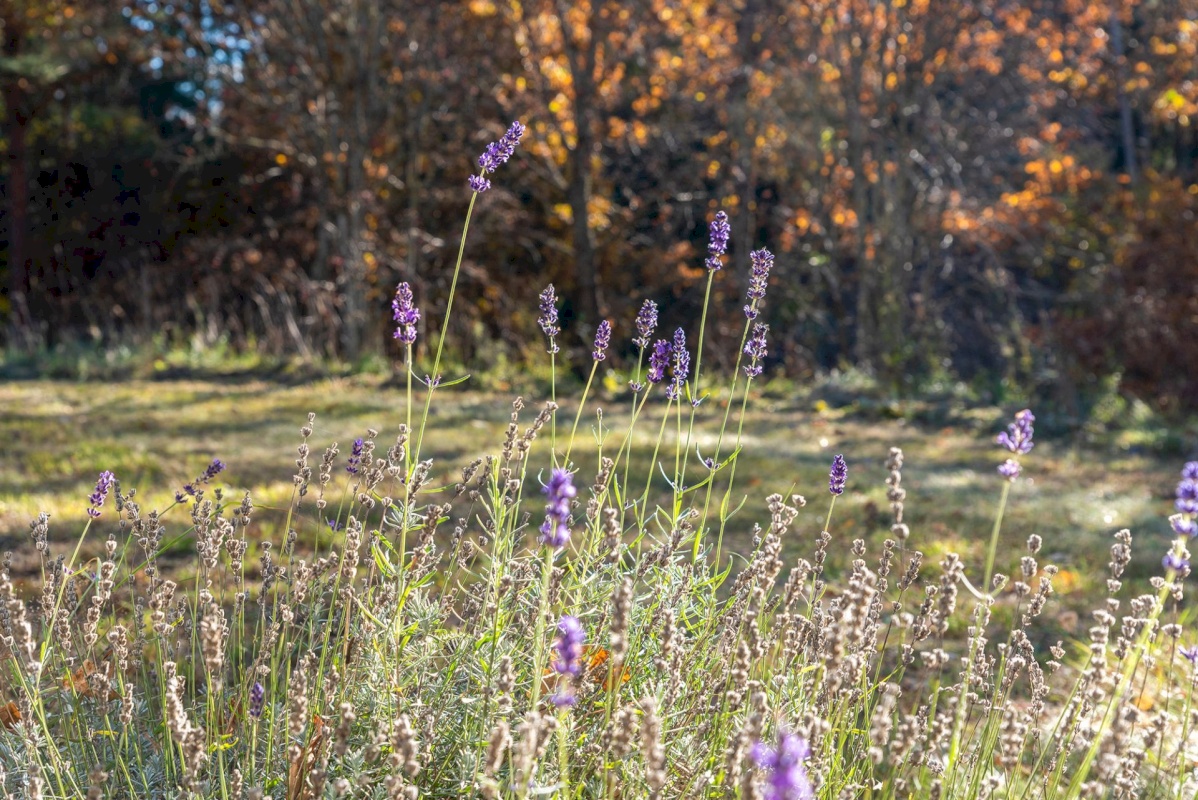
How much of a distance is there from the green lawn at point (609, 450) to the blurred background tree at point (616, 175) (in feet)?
5.82

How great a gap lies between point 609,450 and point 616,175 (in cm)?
694

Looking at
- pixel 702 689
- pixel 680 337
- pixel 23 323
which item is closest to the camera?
pixel 702 689

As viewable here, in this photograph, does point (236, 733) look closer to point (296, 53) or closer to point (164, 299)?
point (296, 53)

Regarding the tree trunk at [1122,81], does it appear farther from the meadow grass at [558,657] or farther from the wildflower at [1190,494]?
the wildflower at [1190,494]

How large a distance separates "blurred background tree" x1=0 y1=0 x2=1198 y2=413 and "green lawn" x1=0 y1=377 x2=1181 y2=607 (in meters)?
1.78

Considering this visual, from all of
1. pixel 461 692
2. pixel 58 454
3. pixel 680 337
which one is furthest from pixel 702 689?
pixel 58 454

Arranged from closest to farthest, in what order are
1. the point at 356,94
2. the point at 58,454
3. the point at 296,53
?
the point at 58,454 < the point at 356,94 < the point at 296,53

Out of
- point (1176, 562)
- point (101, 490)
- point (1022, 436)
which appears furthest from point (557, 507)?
point (101, 490)

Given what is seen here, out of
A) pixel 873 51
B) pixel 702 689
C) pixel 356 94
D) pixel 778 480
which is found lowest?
pixel 778 480

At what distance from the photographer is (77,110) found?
14062 millimetres

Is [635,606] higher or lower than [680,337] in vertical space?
lower

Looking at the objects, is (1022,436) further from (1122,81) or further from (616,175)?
(1122,81)

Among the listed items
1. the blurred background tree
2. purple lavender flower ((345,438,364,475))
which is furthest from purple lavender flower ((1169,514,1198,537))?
the blurred background tree

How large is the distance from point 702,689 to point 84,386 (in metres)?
8.63
